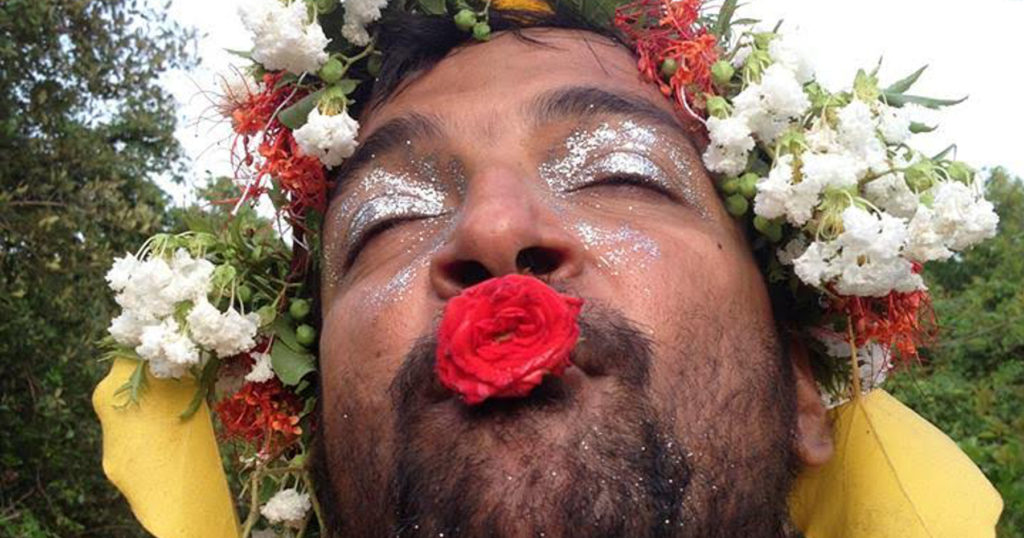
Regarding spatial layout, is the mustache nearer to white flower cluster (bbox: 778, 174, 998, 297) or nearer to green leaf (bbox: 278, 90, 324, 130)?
white flower cluster (bbox: 778, 174, 998, 297)

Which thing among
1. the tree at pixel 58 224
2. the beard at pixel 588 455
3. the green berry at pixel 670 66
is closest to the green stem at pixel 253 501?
the beard at pixel 588 455

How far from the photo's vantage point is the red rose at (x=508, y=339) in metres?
2.31

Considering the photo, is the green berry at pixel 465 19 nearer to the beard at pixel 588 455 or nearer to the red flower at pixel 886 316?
the beard at pixel 588 455

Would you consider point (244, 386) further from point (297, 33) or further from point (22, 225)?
point (22, 225)

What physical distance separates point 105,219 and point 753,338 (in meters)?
6.14

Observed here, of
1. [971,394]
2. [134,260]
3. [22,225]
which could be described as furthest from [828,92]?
[22,225]

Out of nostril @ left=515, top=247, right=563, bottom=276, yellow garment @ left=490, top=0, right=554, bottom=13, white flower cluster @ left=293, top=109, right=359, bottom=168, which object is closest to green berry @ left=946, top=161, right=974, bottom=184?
nostril @ left=515, top=247, right=563, bottom=276

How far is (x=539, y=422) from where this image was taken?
2.33m

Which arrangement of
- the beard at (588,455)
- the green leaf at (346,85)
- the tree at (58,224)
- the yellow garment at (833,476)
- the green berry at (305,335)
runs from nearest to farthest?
the beard at (588,455)
the yellow garment at (833,476)
the green leaf at (346,85)
the green berry at (305,335)
the tree at (58,224)

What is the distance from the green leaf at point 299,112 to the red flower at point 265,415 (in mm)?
766

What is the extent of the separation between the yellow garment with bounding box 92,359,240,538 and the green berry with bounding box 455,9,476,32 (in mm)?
1283

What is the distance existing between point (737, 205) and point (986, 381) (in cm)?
375

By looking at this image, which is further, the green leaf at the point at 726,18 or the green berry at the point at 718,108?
the green leaf at the point at 726,18

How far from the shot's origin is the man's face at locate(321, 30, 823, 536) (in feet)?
7.66
